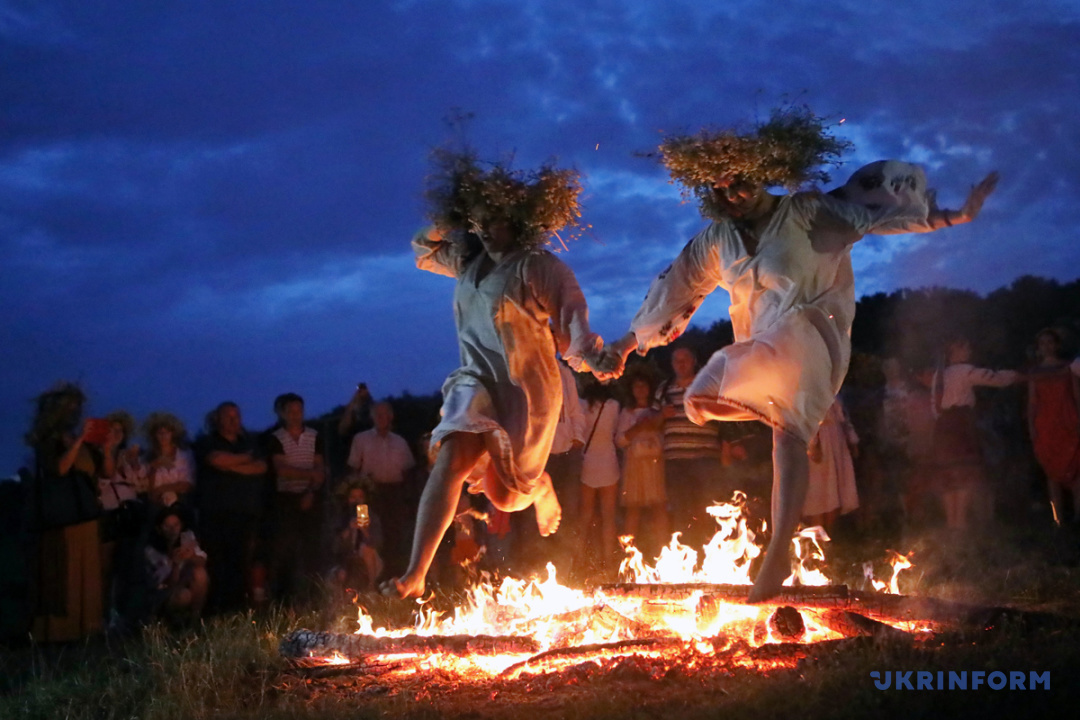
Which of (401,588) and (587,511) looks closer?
(401,588)

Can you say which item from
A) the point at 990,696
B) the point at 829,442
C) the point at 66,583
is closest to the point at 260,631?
the point at 66,583

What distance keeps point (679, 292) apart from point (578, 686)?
2.77 metres

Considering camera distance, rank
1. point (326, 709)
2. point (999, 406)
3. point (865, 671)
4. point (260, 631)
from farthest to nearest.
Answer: point (999, 406) < point (260, 631) < point (326, 709) < point (865, 671)

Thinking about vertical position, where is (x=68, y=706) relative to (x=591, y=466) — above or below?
below

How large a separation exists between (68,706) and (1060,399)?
841 cm

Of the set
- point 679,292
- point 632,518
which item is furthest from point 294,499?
point 679,292

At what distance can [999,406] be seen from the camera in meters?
16.8

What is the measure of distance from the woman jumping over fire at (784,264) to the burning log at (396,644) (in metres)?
1.36

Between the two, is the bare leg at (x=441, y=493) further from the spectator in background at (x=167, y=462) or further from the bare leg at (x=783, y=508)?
the spectator in background at (x=167, y=462)

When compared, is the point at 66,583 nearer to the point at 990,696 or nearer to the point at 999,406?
the point at 990,696

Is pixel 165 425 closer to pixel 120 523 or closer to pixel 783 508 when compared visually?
pixel 120 523

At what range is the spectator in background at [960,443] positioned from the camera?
33.4 ft

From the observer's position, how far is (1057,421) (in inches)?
395

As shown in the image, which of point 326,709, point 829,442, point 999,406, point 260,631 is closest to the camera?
point 326,709
